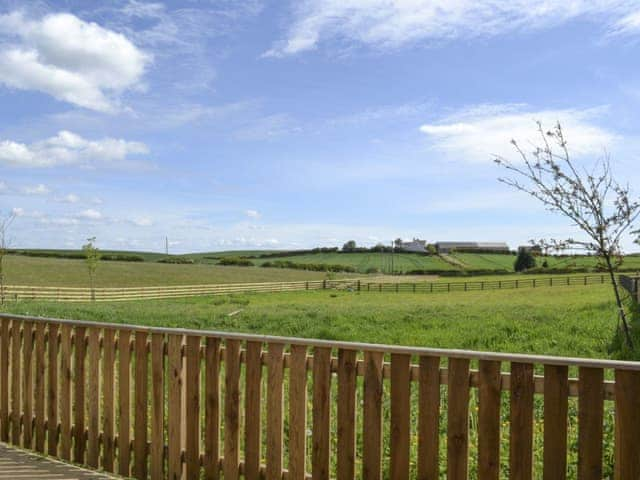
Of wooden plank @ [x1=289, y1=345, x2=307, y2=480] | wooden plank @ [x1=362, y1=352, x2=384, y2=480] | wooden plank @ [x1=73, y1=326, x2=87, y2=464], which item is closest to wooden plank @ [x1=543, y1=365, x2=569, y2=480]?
wooden plank @ [x1=362, y1=352, x2=384, y2=480]

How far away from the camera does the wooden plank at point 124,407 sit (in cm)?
445

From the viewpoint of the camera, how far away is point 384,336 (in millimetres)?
12070

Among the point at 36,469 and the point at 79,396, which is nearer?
the point at 36,469

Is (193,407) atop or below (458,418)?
below

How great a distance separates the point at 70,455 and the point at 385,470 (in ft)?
8.67

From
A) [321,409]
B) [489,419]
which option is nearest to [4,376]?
[321,409]

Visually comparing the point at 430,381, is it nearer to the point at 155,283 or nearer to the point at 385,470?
the point at 385,470

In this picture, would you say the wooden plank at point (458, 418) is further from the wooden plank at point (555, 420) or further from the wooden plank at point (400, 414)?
the wooden plank at point (555, 420)

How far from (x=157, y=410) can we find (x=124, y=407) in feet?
1.17

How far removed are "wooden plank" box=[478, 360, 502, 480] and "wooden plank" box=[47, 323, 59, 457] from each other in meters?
3.55

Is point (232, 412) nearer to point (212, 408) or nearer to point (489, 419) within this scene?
point (212, 408)

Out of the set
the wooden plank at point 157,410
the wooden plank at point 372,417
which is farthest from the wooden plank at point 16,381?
the wooden plank at point 372,417

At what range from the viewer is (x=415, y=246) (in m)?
122

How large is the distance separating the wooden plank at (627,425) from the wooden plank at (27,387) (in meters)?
4.62
